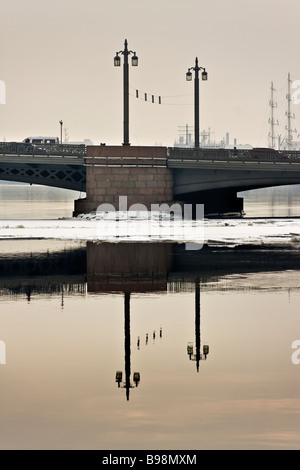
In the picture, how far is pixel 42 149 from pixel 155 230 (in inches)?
808

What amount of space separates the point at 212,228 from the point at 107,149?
610 inches

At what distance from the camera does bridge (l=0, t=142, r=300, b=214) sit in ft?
234

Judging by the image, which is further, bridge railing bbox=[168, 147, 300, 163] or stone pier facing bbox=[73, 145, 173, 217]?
bridge railing bbox=[168, 147, 300, 163]

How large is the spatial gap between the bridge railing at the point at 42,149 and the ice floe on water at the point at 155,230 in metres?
5.74

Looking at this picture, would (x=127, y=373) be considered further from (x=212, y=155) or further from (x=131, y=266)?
(x=212, y=155)

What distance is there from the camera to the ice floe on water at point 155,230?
49.2 metres

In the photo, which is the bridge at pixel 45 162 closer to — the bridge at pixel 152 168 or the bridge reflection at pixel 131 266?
the bridge at pixel 152 168

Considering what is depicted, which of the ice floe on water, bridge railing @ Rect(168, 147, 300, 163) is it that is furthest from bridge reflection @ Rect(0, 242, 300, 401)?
bridge railing @ Rect(168, 147, 300, 163)

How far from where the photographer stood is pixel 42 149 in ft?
245

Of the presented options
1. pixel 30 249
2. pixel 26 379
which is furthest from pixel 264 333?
pixel 30 249

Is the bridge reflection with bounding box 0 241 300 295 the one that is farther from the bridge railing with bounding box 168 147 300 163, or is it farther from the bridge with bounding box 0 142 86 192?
the bridge with bounding box 0 142 86 192

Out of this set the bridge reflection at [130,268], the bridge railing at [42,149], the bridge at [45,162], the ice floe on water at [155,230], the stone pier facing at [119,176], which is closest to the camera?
the bridge reflection at [130,268]

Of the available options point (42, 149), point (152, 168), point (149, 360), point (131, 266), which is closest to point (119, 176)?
point (152, 168)

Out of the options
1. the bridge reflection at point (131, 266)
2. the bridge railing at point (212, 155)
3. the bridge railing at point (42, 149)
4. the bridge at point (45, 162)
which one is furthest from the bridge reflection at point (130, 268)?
the bridge railing at point (42, 149)
